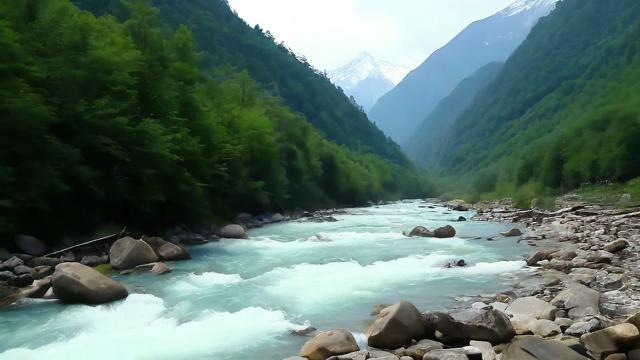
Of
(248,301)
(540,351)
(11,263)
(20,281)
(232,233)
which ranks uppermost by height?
(11,263)

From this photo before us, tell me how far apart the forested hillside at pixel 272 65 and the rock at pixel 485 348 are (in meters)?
103

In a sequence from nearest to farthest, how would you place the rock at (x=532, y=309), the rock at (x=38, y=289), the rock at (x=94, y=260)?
1. the rock at (x=532, y=309)
2. the rock at (x=38, y=289)
3. the rock at (x=94, y=260)

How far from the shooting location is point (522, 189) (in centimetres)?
7738

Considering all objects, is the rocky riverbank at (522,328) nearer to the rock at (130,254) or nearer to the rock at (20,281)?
the rock at (130,254)

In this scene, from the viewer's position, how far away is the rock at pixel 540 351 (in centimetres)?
827

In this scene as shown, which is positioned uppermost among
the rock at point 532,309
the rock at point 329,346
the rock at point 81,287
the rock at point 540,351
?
the rock at point 81,287

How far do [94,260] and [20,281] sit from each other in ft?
13.0

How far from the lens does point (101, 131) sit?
23062 millimetres

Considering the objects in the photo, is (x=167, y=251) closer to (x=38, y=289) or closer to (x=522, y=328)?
(x=38, y=289)

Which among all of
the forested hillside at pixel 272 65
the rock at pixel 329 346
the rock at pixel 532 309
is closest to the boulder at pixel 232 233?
the rock at pixel 532 309

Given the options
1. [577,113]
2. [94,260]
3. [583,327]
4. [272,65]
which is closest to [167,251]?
[94,260]

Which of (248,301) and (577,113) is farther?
(577,113)

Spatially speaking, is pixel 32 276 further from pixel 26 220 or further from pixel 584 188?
pixel 584 188

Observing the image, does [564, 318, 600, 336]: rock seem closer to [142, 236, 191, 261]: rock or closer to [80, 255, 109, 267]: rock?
[142, 236, 191, 261]: rock
